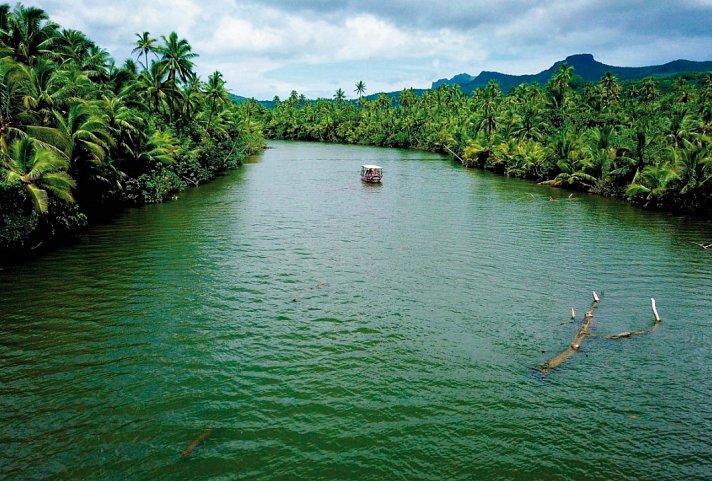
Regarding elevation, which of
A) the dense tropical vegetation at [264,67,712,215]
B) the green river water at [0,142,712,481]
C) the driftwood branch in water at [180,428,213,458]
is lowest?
the driftwood branch in water at [180,428,213,458]

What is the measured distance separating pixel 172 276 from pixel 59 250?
329 inches

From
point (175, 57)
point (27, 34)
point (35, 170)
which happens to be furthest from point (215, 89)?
point (35, 170)

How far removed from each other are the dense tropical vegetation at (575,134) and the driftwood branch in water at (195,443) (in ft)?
126

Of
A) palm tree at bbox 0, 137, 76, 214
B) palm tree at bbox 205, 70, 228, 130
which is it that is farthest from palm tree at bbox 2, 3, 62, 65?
palm tree at bbox 205, 70, 228, 130

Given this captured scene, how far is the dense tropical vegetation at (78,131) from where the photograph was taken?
75.2 ft

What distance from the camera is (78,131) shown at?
87.8 feet

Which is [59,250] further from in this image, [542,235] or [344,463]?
[542,235]

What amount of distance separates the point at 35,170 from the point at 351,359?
58.7ft

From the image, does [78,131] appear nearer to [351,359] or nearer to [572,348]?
[351,359]

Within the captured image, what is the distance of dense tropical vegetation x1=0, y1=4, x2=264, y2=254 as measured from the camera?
22.9m

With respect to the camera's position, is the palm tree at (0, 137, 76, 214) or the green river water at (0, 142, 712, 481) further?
the palm tree at (0, 137, 76, 214)

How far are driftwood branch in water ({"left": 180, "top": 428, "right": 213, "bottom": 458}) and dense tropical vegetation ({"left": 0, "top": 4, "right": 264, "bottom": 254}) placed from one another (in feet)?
53.3

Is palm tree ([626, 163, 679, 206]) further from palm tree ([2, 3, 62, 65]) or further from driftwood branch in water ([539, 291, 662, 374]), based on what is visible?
palm tree ([2, 3, 62, 65])

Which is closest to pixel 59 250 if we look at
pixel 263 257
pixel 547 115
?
pixel 263 257
